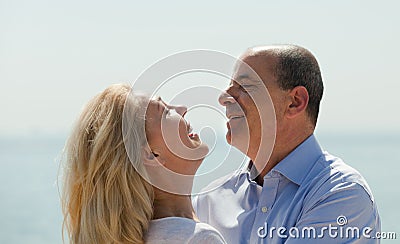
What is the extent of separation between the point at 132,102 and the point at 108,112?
0.05m

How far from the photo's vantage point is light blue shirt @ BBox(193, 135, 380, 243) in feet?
4.90

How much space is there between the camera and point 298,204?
156cm

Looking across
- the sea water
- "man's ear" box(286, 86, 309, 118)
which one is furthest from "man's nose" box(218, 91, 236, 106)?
the sea water

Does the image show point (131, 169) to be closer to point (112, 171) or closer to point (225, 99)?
point (112, 171)

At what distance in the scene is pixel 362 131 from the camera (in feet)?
99.2

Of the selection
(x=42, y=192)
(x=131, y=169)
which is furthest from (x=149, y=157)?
(x=42, y=192)

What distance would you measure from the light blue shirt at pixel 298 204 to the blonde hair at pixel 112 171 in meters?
0.37

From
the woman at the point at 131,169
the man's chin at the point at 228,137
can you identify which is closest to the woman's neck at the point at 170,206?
the woman at the point at 131,169

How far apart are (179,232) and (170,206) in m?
0.11

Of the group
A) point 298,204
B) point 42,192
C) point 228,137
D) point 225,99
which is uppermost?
point 225,99

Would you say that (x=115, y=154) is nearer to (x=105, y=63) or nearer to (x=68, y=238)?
(x=68, y=238)

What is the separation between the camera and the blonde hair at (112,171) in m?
1.33

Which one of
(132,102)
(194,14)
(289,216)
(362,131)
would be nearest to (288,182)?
(289,216)

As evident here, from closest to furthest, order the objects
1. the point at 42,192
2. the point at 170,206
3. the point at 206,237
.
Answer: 1. the point at 206,237
2. the point at 170,206
3. the point at 42,192
